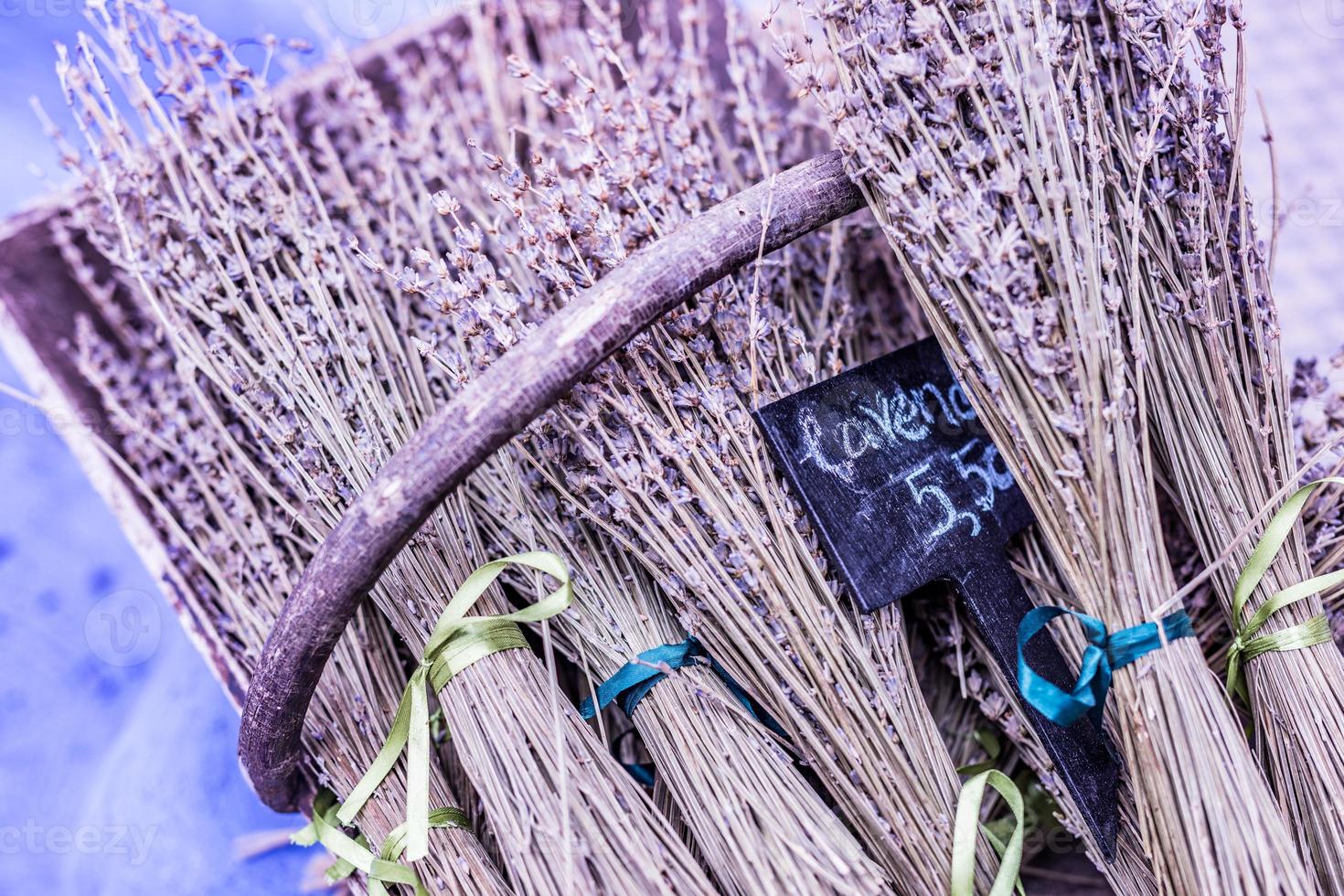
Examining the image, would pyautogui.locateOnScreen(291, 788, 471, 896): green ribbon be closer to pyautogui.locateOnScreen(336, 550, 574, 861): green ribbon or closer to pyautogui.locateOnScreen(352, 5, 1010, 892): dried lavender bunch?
pyautogui.locateOnScreen(336, 550, 574, 861): green ribbon

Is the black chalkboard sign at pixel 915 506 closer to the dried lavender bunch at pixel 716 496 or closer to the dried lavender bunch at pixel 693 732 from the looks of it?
the dried lavender bunch at pixel 716 496

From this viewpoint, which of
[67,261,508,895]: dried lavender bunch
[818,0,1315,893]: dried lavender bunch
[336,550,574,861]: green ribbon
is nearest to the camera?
[818,0,1315,893]: dried lavender bunch

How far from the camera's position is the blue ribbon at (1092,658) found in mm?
826

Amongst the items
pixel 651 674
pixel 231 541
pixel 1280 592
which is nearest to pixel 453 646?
pixel 651 674

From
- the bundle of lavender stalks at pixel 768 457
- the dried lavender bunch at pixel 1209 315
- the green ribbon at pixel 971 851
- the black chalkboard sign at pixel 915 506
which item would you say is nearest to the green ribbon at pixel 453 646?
the bundle of lavender stalks at pixel 768 457

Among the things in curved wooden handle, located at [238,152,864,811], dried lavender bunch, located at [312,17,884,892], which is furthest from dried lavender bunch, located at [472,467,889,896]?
curved wooden handle, located at [238,152,864,811]

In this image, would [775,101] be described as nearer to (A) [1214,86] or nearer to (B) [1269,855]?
(A) [1214,86]

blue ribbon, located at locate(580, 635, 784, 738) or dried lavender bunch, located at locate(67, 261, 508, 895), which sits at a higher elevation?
dried lavender bunch, located at locate(67, 261, 508, 895)

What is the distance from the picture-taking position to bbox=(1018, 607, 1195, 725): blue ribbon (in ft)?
2.71

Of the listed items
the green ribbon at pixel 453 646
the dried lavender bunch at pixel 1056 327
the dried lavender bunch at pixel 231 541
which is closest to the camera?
the dried lavender bunch at pixel 1056 327

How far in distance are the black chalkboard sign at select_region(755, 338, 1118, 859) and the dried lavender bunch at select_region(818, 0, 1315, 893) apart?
0.26 feet

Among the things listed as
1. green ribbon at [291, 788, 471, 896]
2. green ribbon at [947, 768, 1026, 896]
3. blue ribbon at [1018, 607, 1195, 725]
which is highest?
green ribbon at [291, 788, 471, 896]

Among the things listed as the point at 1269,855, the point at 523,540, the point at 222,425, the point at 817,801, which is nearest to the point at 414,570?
the point at 523,540

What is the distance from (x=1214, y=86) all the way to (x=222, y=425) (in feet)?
4.02
